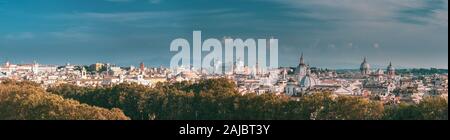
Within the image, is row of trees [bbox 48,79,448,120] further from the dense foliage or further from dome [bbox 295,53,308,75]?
dome [bbox 295,53,308,75]

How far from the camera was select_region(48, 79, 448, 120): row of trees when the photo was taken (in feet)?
74.5

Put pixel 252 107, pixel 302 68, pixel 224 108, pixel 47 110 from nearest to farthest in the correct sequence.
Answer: pixel 47 110
pixel 252 107
pixel 224 108
pixel 302 68

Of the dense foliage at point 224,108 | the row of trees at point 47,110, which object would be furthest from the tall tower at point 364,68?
the row of trees at point 47,110

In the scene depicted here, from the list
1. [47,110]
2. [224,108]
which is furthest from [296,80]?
[47,110]

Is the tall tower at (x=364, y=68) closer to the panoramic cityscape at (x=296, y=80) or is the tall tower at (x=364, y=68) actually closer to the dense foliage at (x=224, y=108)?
the panoramic cityscape at (x=296, y=80)

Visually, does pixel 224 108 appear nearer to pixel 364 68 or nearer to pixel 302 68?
pixel 302 68

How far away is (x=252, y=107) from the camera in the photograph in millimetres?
24438

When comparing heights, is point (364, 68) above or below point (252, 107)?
above

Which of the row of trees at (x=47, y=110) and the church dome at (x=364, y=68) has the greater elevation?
the church dome at (x=364, y=68)

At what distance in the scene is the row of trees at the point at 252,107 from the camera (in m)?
22.7

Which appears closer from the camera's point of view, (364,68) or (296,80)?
(296,80)
